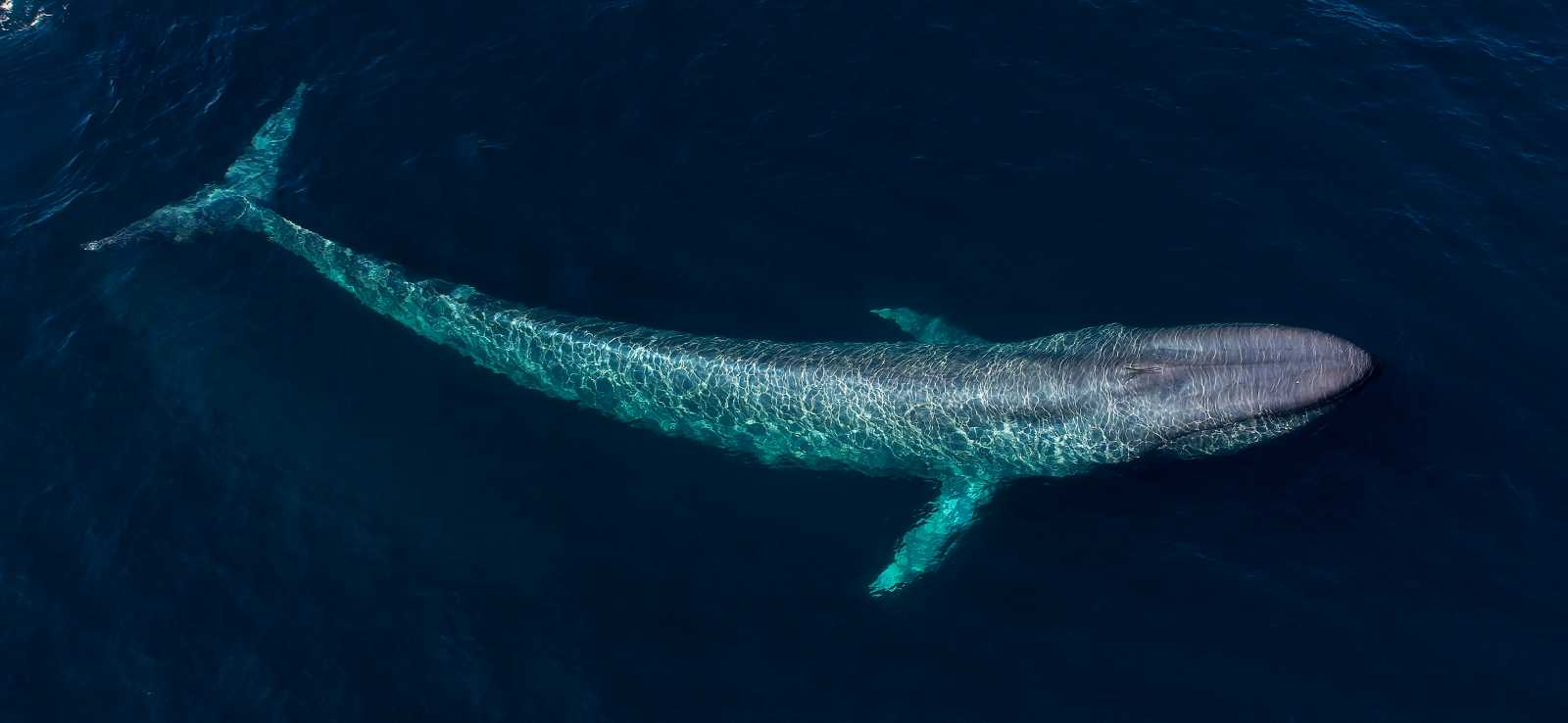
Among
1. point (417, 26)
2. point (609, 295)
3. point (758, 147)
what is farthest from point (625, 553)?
point (417, 26)

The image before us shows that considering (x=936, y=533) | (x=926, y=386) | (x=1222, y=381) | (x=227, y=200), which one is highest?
(x=227, y=200)

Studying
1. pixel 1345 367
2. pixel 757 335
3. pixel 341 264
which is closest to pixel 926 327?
pixel 757 335

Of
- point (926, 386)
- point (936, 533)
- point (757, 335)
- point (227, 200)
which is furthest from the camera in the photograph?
point (227, 200)

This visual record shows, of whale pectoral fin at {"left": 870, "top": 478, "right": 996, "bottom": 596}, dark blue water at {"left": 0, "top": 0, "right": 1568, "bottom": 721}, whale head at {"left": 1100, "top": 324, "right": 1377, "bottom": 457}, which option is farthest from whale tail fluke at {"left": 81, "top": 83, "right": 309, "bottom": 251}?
whale head at {"left": 1100, "top": 324, "right": 1377, "bottom": 457}

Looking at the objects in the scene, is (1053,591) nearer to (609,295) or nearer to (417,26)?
(609,295)

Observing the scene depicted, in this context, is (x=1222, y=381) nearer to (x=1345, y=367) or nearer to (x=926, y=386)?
(x=1345, y=367)
